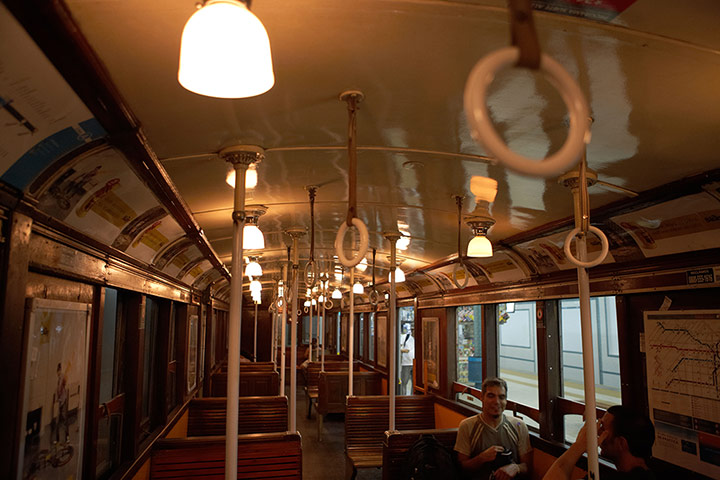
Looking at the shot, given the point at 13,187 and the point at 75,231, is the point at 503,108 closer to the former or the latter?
the point at 13,187

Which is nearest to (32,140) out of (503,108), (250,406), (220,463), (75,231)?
(75,231)

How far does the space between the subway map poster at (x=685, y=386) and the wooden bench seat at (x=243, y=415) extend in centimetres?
444

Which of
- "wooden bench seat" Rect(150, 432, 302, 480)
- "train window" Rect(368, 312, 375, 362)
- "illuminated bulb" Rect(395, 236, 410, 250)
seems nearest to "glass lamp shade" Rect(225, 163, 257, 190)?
"wooden bench seat" Rect(150, 432, 302, 480)

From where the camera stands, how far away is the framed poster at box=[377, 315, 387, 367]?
1362 centimetres

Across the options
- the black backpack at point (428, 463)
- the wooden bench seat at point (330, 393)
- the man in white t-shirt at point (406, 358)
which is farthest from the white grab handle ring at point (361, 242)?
the man in white t-shirt at point (406, 358)

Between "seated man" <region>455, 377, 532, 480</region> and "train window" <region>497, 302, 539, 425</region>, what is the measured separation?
8.23 feet

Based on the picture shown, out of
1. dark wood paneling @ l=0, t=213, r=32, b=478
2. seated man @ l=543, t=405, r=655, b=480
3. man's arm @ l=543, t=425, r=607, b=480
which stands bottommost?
man's arm @ l=543, t=425, r=607, b=480

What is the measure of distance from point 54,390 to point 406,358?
10093mm

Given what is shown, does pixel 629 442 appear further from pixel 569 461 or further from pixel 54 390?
pixel 54 390

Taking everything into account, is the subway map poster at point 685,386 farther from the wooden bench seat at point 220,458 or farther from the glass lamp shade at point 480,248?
the wooden bench seat at point 220,458

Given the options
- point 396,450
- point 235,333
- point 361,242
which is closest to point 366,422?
point 396,450

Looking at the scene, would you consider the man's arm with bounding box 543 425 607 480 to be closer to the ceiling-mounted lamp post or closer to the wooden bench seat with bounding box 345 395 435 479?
the ceiling-mounted lamp post

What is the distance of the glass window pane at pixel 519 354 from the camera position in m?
7.80

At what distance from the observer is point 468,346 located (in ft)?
29.7
